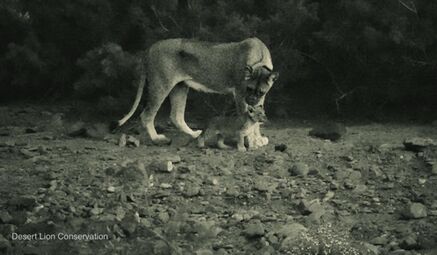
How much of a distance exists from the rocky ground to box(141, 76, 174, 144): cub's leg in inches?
6.9

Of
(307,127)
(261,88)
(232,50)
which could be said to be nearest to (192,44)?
(232,50)

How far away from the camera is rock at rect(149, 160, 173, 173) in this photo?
794 cm

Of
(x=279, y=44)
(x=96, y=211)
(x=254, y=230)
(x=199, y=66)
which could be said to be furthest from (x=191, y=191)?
(x=279, y=44)

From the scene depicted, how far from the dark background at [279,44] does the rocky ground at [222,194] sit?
162 centimetres

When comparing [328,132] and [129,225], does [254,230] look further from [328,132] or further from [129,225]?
[328,132]

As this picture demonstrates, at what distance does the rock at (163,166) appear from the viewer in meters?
7.94

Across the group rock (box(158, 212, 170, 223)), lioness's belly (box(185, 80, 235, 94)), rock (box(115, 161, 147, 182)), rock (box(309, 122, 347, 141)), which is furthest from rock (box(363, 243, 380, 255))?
lioness's belly (box(185, 80, 235, 94))

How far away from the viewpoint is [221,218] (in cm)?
687

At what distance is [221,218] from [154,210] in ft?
2.28

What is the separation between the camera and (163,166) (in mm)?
7953

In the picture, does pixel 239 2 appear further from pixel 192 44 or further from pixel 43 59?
pixel 43 59

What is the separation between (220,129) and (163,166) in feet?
4.24

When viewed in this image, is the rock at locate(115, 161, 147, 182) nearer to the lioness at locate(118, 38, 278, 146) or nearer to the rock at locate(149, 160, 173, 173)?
the rock at locate(149, 160, 173, 173)

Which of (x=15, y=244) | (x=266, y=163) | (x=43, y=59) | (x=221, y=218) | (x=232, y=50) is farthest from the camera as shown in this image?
(x=43, y=59)
